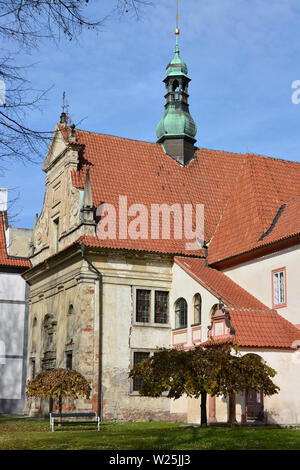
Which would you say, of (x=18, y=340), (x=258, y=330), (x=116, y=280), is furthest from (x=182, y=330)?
(x=18, y=340)

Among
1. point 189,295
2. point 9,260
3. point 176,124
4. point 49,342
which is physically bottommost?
point 49,342

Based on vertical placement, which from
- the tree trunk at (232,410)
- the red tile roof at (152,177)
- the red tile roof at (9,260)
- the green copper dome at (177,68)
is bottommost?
the tree trunk at (232,410)

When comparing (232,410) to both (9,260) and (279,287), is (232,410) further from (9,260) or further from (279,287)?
(9,260)

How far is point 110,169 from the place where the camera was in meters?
32.1

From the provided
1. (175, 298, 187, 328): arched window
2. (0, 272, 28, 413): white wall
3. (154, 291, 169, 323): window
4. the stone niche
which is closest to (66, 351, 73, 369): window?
the stone niche

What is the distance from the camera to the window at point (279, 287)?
2475 cm

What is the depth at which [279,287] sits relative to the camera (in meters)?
25.1

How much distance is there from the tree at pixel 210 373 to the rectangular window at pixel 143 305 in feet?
31.9

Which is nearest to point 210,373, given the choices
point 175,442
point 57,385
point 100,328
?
point 175,442

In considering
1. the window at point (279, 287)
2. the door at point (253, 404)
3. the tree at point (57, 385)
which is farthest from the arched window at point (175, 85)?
the tree at point (57, 385)

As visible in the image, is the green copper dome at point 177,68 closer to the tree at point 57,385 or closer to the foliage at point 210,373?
the tree at point 57,385

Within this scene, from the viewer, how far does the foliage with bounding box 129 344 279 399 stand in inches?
738

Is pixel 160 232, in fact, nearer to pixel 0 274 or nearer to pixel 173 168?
pixel 173 168

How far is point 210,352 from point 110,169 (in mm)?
14664
